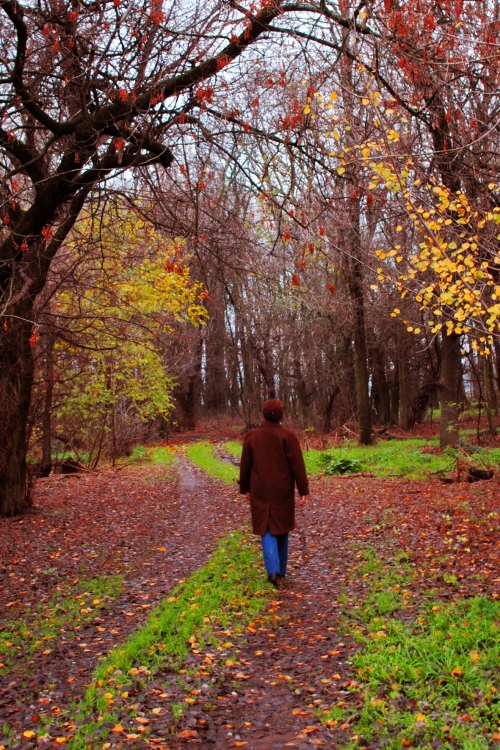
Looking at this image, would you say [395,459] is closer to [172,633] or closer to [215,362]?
[172,633]

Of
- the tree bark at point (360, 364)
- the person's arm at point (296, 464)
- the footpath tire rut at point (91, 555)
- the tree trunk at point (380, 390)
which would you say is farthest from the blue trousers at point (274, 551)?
the tree trunk at point (380, 390)

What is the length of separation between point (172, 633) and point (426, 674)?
85.4 inches

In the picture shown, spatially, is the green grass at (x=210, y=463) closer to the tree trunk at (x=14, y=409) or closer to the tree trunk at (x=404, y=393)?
the tree trunk at (x=14, y=409)

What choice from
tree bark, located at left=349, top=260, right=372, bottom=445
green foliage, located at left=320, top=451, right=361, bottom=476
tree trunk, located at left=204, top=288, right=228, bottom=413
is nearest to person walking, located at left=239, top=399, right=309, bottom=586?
green foliage, located at left=320, top=451, right=361, bottom=476

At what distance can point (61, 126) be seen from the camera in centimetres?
823

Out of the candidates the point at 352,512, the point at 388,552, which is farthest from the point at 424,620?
the point at 352,512

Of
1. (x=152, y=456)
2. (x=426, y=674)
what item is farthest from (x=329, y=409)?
(x=426, y=674)

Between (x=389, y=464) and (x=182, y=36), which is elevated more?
(x=182, y=36)

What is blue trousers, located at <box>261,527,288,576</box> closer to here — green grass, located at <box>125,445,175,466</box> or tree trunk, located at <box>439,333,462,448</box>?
tree trunk, located at <box>439,333,462,448</box>

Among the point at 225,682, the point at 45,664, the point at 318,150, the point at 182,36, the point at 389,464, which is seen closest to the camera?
the point at 225,682

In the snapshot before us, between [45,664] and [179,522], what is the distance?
19.0ft

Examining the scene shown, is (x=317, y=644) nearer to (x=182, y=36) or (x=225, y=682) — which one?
(x=225, y=682)

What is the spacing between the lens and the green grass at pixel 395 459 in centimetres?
1342

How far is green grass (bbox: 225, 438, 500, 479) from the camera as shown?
13.4 metres
